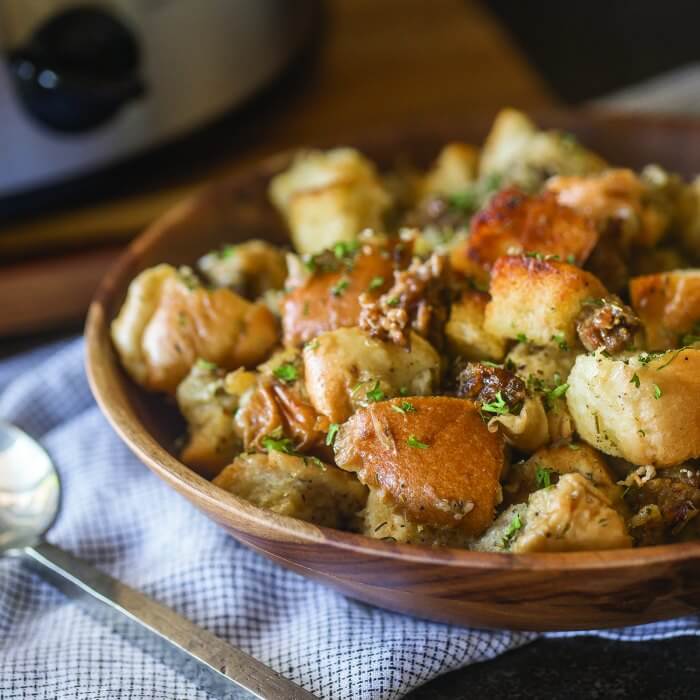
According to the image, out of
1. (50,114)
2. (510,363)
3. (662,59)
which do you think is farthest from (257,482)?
(662,59)

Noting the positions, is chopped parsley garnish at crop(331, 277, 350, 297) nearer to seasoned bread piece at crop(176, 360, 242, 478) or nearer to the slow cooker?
seasoned bread piece at crop(176, 360, 242, 478)

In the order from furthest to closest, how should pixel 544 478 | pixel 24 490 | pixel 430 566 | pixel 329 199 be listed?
pixel 329 199 < pixel 24 490 < pixel 544 478 < pixel 430 566

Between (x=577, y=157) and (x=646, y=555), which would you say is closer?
(x=646, y=555)

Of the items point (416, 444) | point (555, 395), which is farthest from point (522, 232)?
point (416, 444)

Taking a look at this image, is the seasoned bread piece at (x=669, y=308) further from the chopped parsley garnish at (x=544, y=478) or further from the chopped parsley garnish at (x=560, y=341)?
the chopped parsley garnish at (x=544, y=478)

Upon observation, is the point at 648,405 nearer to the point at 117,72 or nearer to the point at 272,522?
the point at 272,522

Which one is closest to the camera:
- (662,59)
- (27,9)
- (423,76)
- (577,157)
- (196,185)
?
(577,157)

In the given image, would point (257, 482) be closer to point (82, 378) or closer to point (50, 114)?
point (82, 378)

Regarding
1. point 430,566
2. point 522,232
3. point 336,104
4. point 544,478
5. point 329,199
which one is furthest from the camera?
point 336,104
